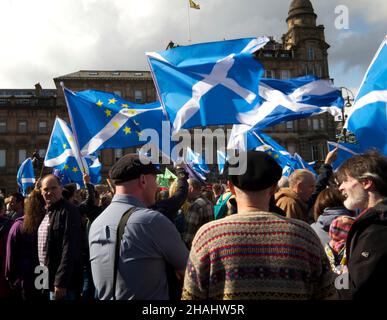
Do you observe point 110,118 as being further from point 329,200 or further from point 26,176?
point 26,176

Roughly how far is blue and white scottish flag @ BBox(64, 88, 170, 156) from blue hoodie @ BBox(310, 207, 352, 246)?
5.23 meters

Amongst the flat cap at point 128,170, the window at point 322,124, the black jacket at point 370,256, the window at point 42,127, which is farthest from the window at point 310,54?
the black jacket at point 370,256

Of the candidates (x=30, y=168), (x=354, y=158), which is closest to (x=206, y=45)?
(x=354, y=158)

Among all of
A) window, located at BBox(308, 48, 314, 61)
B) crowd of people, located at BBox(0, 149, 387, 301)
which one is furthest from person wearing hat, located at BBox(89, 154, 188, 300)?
window, located at BBox(308, 48, 314, 61)

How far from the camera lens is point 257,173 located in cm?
227

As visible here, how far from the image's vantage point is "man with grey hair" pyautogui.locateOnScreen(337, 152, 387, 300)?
2.24 meters

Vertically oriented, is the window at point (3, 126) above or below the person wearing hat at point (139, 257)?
above

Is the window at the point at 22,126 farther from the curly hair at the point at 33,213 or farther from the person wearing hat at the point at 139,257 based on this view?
the person wearing hat at the point at 139,257

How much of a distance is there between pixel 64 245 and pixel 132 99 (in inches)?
2125

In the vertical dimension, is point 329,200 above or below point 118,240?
above

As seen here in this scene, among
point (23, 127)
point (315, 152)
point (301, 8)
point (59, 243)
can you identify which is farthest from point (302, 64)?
point (59, 243)

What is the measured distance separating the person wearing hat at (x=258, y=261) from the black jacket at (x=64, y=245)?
8.69 feet

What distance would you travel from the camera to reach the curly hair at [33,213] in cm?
489
